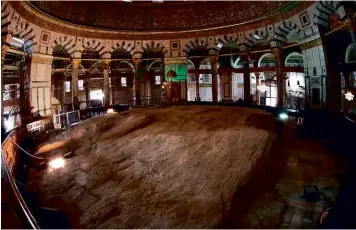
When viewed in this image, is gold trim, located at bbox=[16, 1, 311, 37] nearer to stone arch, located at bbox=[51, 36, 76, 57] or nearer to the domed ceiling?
the domed ceiling

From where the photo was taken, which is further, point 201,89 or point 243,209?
point 201,89

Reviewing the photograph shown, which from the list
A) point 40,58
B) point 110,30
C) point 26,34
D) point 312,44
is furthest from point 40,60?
point 312,44

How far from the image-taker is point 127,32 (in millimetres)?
20953

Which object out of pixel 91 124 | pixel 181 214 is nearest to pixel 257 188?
pixel 181 214

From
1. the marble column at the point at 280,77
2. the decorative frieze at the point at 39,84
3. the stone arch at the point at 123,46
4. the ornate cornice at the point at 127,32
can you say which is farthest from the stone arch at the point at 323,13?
the decorative frieze at the point at 39,84

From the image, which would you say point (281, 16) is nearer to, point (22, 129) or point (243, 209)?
point (243, 209)

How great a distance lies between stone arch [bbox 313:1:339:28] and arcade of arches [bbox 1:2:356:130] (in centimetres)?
5

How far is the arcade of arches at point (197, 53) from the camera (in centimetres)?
1378

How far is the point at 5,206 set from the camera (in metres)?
5.66

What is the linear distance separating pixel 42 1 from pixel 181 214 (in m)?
15.1

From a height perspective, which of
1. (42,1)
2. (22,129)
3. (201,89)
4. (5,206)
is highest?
(42,1)

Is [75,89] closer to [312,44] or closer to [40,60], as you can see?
[40,60]

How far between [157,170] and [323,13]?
12.0 metres

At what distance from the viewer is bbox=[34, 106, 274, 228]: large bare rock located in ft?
23.1
